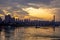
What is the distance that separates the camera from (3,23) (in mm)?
186750

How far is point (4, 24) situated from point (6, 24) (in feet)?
21.9

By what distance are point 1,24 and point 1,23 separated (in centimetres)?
287

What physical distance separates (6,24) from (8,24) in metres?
5.61

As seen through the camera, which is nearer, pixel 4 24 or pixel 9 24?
pixel 4 24

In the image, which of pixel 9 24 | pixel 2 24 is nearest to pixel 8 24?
pixel 9 24

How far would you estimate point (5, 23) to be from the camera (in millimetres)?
190500

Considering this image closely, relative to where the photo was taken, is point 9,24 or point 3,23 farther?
point 9,24

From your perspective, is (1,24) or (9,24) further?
(9,24)

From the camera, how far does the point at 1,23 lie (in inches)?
7343

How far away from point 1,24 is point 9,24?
15.9 m

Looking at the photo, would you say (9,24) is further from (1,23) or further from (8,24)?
(1,23)

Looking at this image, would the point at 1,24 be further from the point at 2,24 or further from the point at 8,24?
the point at 8,24

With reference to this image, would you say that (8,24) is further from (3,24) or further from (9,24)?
(3,24)

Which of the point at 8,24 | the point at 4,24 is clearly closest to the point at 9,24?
the point at 8,24
